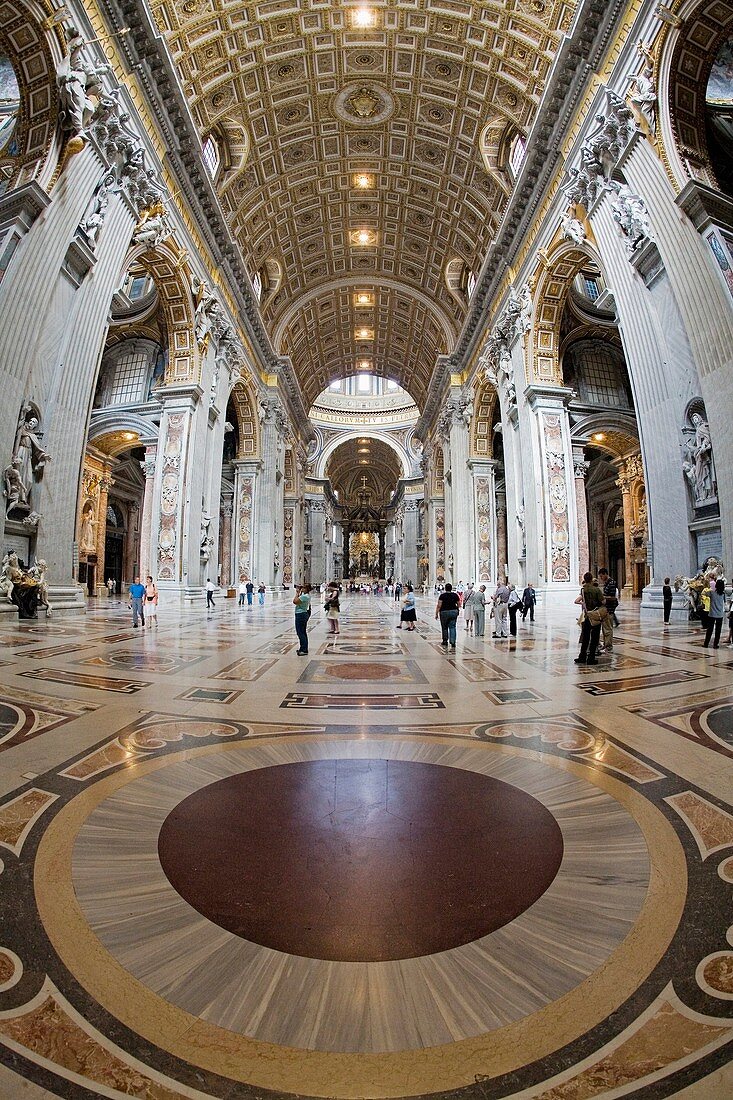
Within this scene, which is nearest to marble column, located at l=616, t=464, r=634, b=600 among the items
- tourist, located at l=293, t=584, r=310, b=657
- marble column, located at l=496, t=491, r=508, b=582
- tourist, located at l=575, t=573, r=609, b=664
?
marble column, located at l=496, t=491, r=508, b=582

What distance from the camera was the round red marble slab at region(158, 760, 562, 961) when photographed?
1.30 metres

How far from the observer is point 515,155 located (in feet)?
55.7

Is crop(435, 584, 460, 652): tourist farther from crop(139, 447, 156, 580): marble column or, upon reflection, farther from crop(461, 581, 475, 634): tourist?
crop(139, 447, 156, 580): marble column

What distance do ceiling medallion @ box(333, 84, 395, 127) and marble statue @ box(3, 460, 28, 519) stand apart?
17.7 metres

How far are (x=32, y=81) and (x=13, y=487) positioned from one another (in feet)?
25.9

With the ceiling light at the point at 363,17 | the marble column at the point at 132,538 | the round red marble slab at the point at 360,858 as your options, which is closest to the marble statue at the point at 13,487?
the round red marble slab at the point at 360,858

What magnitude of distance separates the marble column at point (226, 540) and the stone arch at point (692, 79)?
22.1m

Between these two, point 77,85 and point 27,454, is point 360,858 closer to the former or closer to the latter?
point 27,454

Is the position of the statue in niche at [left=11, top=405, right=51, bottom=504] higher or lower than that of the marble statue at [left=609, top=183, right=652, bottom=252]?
lower

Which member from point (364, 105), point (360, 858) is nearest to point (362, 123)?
point (364, 105)

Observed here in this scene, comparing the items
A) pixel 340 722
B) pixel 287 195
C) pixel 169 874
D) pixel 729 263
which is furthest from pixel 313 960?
pixel 287 195

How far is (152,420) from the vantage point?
19.8 meters

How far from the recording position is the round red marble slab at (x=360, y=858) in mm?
1299

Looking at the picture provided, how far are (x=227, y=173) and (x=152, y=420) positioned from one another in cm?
962
